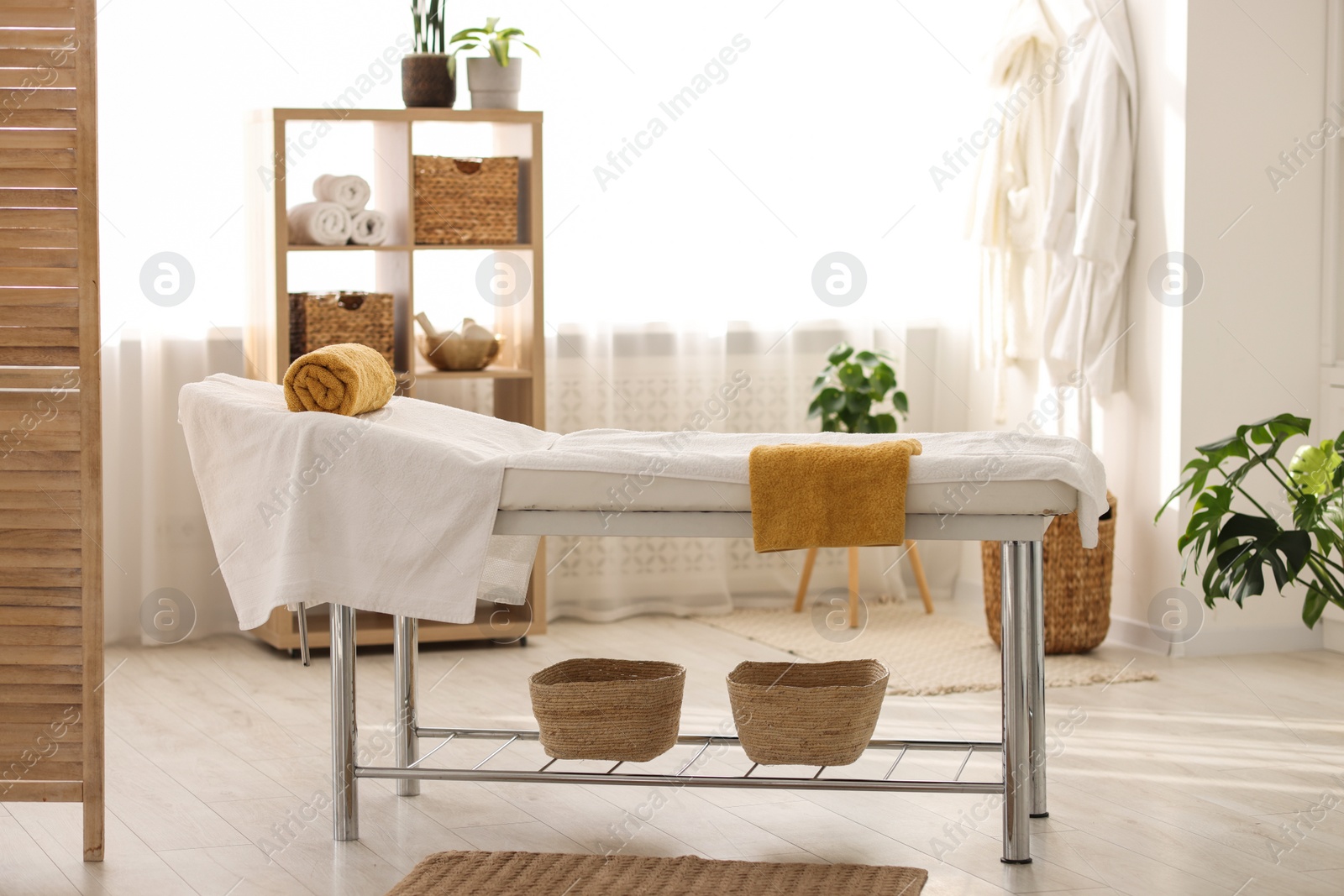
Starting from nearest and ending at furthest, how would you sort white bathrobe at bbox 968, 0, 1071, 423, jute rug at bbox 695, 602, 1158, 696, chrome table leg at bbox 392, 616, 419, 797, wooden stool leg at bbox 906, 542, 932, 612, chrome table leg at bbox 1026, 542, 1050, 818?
chrome table leg at bbox 1026, 542, 1050, 818 → chrome table leg at bbox 392, 616, 419, 797 → jute rug at bbox 695, 602, 1158, 696 → white bathrobe at bbox 968, 0, 1071, 423 → wooden stool leg at bbox 906, 542, 932, 612

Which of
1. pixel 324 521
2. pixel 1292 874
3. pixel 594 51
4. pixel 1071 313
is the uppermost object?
pixel 594 51

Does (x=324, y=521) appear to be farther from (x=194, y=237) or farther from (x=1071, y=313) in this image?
(x=1071, y=313)

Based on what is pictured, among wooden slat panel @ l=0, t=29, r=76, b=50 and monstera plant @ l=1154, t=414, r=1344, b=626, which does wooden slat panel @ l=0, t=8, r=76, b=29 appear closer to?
wooden slat panel @ l=0, t=29, r=76, b=50

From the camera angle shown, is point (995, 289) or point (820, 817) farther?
point (995, 289)

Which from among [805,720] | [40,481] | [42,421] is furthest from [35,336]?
[805,720]

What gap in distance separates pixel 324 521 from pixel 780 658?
2.00m

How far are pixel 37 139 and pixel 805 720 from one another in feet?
5.30

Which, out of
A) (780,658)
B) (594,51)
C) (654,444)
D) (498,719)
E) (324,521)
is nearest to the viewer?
(324,521)

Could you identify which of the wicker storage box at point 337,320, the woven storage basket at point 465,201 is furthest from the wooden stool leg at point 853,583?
the wicker storage box at point 337,320

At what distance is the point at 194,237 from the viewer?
433 centimetres

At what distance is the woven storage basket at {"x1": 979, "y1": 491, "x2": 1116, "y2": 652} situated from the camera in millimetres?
4160

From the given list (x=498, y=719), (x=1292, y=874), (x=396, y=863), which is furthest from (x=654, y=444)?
(x=1292, y=874)

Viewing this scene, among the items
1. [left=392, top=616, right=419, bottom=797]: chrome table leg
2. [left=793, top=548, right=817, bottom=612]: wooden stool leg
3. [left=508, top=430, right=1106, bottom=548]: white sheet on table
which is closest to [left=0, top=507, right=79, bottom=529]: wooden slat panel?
[left=392, top=616, right=419, bottom=797]: chrome table leg

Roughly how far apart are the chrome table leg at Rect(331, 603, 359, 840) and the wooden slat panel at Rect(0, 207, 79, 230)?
30.9 inches
